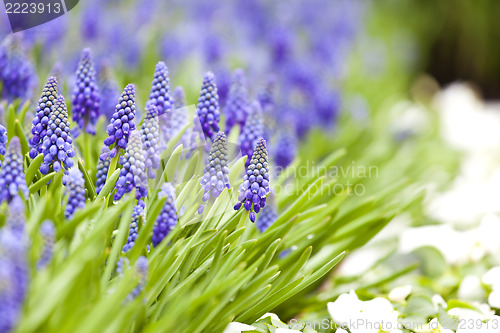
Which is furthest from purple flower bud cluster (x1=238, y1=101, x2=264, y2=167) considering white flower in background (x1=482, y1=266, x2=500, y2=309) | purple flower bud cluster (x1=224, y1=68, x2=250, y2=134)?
white flower in background (x1=482, y1=266, x2=500, y2=309)

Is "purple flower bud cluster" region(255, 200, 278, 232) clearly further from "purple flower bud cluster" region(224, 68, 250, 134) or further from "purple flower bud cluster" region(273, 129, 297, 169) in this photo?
"purple flower bud cluster" region(273, 129, 297, 169)

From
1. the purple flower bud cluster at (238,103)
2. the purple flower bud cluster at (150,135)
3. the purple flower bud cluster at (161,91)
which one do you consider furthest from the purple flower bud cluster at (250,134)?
the purple flower bud cluster at (150,135)

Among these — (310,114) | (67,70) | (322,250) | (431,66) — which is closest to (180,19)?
(310,114)

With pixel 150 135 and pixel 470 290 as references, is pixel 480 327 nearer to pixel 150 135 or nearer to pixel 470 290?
pixel 470 290

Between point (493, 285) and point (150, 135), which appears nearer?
point (150, 135)

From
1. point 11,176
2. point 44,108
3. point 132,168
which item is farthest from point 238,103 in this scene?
point 11,176

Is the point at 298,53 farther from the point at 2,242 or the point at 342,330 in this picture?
the point at 2,242

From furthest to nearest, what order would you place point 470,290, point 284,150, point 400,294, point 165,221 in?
point 284,150, point 470,290, point 400,294, point 165,221
